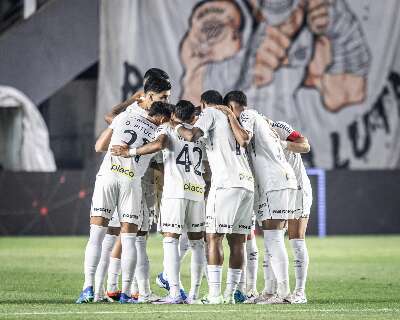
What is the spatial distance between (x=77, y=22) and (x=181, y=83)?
3004mm

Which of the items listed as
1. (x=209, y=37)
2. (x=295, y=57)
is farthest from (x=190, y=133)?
(x=295, y=57)

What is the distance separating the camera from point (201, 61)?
29.0 metres

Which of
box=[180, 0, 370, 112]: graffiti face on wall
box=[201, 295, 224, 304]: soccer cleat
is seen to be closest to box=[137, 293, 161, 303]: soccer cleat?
box=[201, 295, 224, 304]: soccer cleat

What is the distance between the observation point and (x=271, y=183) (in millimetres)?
12758

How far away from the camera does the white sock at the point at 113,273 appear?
43.1 feet

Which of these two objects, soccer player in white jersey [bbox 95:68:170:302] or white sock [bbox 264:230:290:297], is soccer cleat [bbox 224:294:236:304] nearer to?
white sock [bbox 264:230:290:297]

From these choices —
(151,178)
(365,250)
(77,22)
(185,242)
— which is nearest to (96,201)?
(151,178)

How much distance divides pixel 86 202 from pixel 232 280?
14815mm

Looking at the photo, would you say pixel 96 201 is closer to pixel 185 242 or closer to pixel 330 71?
pixel 185 242

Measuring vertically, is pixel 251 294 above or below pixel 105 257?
below

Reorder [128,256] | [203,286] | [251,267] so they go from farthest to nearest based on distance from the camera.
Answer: [203,286] < [251,267] < [128,256]

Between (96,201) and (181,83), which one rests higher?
(181,83)

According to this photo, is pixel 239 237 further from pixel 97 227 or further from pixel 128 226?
pixel 97 227

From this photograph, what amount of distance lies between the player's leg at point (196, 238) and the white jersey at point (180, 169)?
11 centimetres
